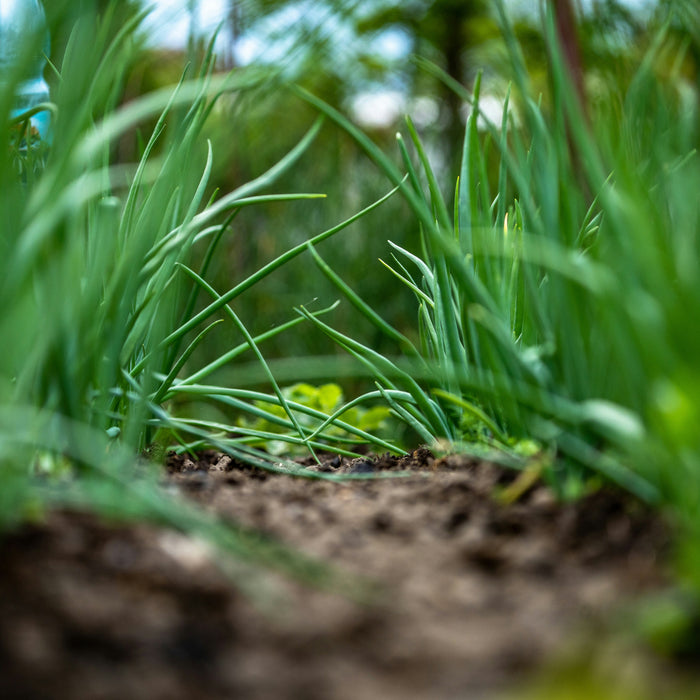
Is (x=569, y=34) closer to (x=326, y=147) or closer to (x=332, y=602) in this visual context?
(x=326, y=147)

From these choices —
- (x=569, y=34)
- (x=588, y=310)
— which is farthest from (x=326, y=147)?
(x=588, y=310)

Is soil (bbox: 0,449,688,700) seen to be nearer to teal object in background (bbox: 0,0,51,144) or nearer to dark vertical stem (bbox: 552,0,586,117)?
teal object in background (bbox: 0,0,51,144)

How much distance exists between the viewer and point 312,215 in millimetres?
2561

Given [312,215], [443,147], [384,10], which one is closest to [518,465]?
[312,215]

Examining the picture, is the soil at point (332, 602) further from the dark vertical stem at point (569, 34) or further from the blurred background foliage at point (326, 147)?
the dark vertical stem at point (569, 34)

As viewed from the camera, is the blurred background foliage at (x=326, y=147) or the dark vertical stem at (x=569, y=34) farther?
the dark vertical stem at (x=569, y=34)

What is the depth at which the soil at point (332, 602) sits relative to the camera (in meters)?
0.37

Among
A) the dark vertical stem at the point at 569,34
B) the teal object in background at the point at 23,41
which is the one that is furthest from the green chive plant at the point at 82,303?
the dark vertical stem at the point at 569,34

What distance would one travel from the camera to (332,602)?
0.43 m

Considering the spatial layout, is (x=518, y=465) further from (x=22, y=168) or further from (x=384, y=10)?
(x=384, y=10)

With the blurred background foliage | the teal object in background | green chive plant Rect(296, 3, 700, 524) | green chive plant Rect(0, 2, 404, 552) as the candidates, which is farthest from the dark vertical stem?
the teal object in background

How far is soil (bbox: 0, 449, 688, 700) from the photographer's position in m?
0.37

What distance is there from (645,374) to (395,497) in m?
0.23

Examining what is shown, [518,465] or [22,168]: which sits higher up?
[22,168]
